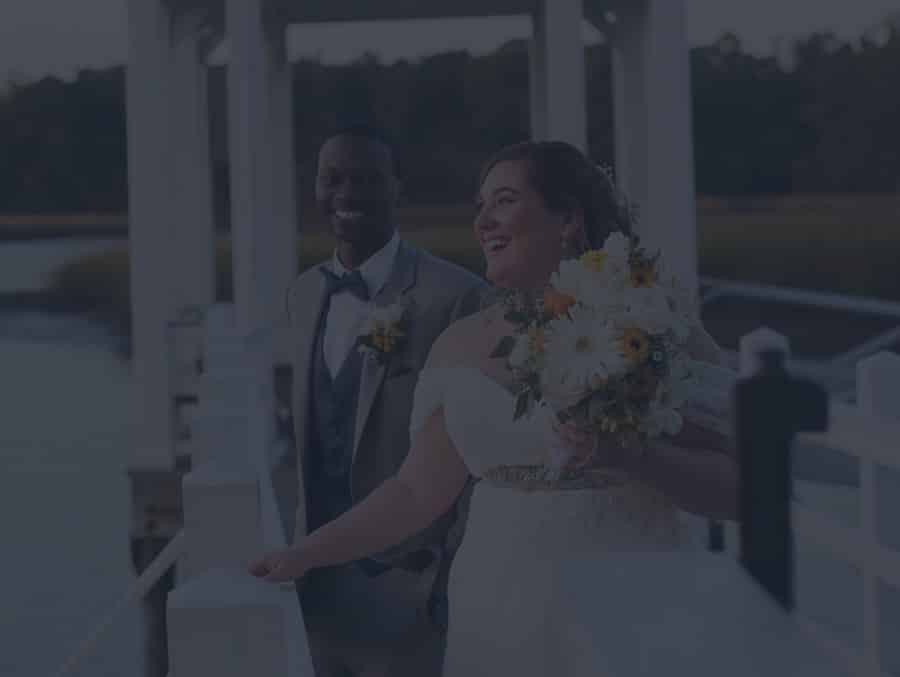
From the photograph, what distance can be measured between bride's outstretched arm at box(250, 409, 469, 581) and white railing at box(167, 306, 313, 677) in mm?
155

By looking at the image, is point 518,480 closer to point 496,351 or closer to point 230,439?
point 496,351

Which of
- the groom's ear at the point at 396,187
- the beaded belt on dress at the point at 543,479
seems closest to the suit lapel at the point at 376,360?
the groom's ear at the point at 396,187

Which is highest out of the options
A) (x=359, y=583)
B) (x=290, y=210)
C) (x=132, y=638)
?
(x=290, y=210)

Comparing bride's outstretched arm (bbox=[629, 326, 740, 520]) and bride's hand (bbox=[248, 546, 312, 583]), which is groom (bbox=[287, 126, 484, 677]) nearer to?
bride's hand (bbox=[248, 546, 312, 583])

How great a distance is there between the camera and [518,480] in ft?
12.1

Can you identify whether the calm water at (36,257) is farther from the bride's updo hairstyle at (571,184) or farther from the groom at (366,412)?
the bride's updo hairstyle at (571,184)

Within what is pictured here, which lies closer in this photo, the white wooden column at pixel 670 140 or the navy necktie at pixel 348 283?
the navy necktie at pixel 348 283

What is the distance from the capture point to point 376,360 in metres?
4.54

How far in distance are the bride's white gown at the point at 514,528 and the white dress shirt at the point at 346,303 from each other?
36.2 inches

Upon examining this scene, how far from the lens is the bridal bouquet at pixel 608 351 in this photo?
125 inches

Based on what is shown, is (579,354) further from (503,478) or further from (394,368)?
(394,368)

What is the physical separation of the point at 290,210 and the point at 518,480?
9728mm

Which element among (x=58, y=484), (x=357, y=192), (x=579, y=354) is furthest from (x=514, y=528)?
(x=58, y=484)

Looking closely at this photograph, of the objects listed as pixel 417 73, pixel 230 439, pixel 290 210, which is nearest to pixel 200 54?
pixel 290 210
